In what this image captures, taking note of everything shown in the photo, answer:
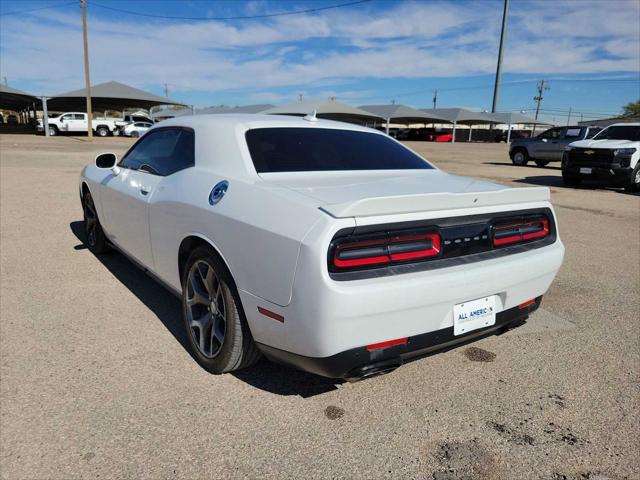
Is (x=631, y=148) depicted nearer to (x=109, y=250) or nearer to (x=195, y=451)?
(x=109, y=250)

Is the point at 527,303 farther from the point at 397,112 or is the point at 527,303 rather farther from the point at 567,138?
the point at 397,112

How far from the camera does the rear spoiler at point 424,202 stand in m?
2.12

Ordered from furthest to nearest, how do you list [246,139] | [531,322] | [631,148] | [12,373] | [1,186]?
[631,148]
[1,186]
[531,322]
[246,139]
[12,373]

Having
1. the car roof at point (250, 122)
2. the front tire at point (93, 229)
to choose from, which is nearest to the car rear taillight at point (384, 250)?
the car roof at point (250, 122)

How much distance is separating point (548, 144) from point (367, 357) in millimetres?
20476

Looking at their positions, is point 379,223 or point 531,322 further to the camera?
point 531,322

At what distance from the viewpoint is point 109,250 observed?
528 centimetres

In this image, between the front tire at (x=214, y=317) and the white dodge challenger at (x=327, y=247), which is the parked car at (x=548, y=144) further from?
the front tire at (x=214, y=317)

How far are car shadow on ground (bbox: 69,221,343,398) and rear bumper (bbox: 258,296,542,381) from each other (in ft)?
1.37

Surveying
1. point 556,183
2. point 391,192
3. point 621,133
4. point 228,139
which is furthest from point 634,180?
point 228,139

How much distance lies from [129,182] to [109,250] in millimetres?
1660

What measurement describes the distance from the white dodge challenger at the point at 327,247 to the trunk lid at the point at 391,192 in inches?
0.4

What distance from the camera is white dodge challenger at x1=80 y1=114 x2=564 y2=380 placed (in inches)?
84.2

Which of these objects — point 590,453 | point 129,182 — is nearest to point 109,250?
point 129,182
